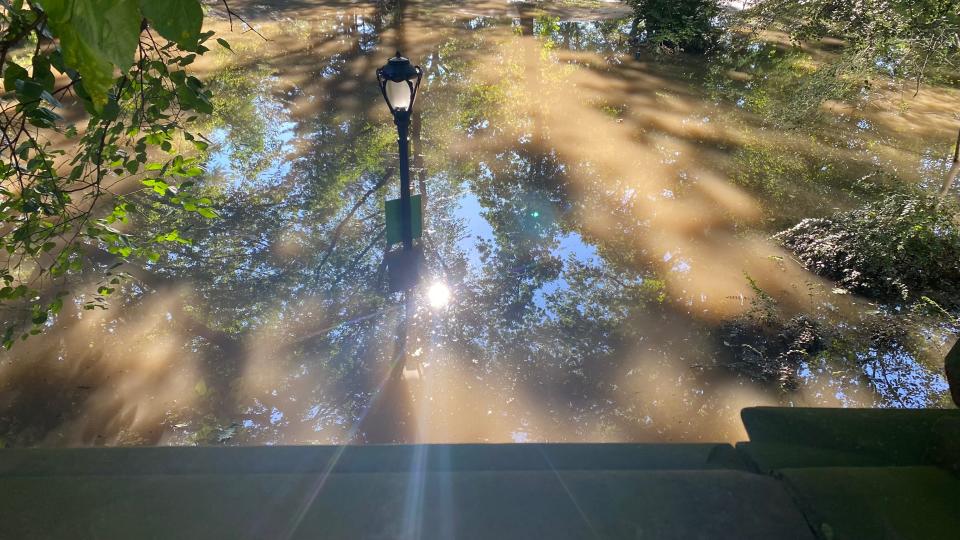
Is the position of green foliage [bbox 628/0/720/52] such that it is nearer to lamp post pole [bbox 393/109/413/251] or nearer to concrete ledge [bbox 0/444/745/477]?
lamp post pole [bbox 393/109/413/251]

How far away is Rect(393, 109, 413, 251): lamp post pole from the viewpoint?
4.53 m

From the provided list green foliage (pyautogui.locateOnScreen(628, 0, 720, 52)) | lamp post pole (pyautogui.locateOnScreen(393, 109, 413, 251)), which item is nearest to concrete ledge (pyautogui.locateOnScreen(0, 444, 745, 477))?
lamp post pole (pyautogui.locateOnScreen(393, 109, 413, 251))

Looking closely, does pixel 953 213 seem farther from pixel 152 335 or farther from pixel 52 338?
pixel 52 338

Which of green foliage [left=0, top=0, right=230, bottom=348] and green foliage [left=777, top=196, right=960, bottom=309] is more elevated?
green foliage [left=0, top=0, right=230, bottom=348]

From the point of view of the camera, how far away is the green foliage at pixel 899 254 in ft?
17.6

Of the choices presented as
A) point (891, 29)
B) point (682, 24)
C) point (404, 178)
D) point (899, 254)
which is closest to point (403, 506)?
point (404, 178)

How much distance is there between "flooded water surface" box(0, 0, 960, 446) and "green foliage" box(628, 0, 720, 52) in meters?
3.54

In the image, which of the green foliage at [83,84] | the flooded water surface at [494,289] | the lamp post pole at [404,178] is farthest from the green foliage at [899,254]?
the green foliage at [83,84]

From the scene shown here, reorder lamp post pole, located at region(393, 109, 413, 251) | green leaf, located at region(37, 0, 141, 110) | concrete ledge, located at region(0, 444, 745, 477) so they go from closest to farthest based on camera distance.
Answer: green leaf, located at region(37, 0, 141, 110) < concrete ledge, located at region(0, 444, 745, 477) < lamp post pole, located at region(393, 109, 413, 251)

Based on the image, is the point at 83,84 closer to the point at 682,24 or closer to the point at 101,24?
the point at 101,24

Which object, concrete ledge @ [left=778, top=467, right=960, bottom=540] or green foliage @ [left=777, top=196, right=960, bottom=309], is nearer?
concrete ledge @ [left=778, top=467, right=960, bottom=540]

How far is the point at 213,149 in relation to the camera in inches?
301

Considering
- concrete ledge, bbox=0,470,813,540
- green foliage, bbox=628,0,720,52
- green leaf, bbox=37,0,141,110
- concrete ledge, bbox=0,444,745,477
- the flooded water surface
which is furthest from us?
green foliage, bbox=628,0,720,52

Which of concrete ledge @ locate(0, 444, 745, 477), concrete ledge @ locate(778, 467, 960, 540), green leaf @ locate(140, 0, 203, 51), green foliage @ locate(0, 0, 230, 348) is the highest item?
green leaf @ locate(140, 0, 203, 51)
